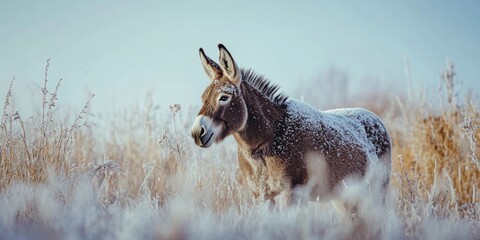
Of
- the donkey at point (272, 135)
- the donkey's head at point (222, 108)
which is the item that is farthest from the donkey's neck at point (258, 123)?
the donkey's head at point (222, 108)

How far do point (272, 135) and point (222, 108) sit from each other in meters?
0.51

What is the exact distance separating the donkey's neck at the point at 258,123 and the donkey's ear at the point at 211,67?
0.81 feet

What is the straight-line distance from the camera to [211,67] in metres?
4.57

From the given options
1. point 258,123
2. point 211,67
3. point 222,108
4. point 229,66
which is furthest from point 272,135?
point 211,67

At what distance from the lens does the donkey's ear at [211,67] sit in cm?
454

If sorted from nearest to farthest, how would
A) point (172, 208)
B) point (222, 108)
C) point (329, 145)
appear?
point (172, 208)
point (222, 108)
point (329, 145)

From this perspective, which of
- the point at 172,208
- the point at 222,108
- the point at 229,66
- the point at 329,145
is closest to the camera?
the point at 172,208

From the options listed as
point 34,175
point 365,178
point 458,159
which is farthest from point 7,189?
point 458,159

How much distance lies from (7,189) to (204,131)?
1627mm

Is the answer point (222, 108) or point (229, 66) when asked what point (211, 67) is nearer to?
point (229, 66)

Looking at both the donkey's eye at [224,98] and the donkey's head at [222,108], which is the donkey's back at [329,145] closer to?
the donkey's head at [222,108]

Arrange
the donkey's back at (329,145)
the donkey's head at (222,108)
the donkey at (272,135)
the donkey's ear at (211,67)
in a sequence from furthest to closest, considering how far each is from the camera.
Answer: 1. the donkey's ear at (211,67)
2. the donkey's back at (329,145)
3. the donkey at (272,135)
4. the donkey's head at (222,108)

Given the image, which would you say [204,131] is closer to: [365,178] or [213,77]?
[213,77]

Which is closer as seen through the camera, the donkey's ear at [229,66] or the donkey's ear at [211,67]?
the donkey's ear at [229,66]
